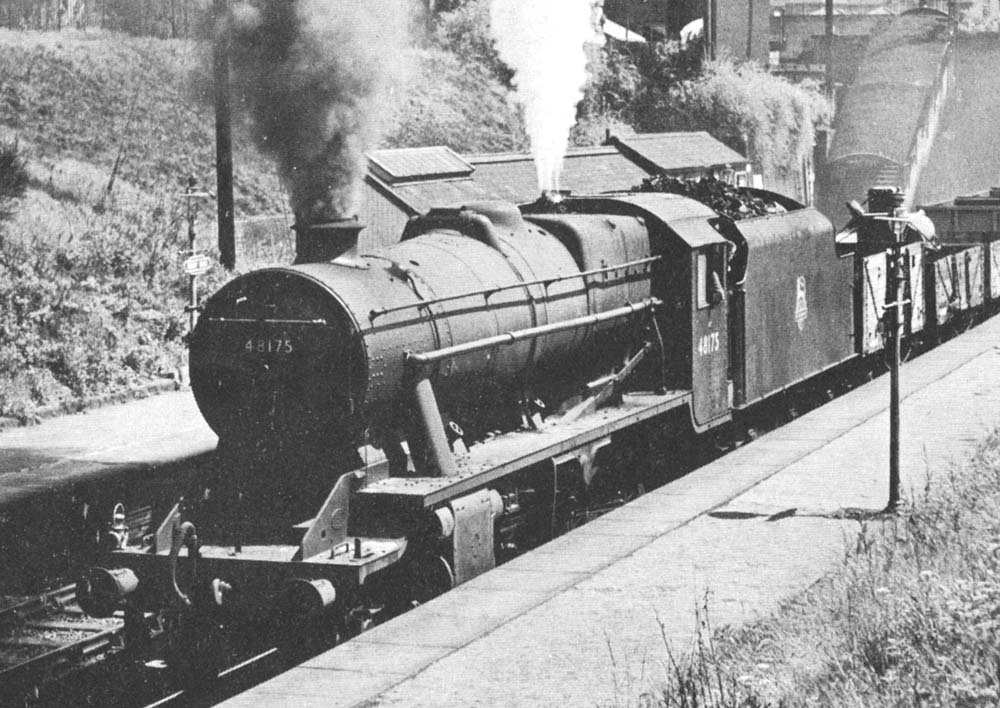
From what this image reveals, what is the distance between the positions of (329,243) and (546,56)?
4.67 m

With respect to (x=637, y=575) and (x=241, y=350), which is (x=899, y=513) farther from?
(x=241, y=350)

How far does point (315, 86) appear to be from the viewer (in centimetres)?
1262

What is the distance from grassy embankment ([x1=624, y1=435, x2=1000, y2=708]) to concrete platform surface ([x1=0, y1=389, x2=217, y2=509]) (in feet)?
25.3

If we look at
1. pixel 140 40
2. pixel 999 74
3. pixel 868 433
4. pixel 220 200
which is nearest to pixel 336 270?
pixel 868 433

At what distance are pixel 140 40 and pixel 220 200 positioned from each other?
37.6ft

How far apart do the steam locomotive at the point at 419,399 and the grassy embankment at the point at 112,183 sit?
7.53 meters

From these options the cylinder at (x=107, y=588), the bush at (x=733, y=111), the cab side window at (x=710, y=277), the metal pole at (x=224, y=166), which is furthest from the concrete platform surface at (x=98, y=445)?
the bush at (x=733, y=111)

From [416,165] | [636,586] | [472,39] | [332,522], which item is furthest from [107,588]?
[472,39]

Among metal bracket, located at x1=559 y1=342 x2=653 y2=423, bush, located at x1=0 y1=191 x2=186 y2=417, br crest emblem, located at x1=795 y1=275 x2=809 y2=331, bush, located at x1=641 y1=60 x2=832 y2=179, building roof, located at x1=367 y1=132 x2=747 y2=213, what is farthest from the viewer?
bush, located at x1=641 y1=60 x2=832 y2=179

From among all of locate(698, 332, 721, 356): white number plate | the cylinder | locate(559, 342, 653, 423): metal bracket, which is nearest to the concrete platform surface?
the cylinder

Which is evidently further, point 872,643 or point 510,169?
point 510,169

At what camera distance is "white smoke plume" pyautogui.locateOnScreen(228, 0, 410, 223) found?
12.1 m

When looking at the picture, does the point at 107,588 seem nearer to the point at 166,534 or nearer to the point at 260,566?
the point at 166,534

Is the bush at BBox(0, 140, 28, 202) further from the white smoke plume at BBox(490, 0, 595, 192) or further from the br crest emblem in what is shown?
the br crest emblem
